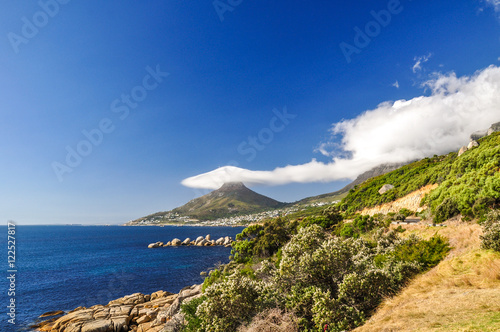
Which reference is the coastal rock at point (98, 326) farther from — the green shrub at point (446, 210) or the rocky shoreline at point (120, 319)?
the green shrub at point (446, 210)

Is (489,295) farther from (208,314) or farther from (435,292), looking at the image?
(208,314)

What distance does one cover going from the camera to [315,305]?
10.2 m

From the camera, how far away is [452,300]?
9.30 meters

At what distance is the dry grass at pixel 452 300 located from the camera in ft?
24.1

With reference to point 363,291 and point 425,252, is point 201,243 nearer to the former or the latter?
point 425,252

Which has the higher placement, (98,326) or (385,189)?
(385,189)

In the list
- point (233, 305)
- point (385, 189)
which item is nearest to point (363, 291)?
point (233, 305)

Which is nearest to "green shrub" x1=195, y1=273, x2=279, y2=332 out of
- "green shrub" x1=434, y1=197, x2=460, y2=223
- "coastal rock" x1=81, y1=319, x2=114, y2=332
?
"coastal rock" x1=81, y1=319, x2=114, y2=332

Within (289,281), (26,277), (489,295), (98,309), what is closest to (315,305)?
(289,281)

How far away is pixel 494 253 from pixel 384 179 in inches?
2230

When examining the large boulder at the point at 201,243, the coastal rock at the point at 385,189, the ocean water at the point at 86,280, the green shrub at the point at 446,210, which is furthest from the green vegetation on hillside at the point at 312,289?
the large boulder at the point at 201,243

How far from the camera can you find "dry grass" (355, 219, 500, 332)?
24.1ft

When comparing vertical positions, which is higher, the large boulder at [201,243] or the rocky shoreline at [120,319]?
the rocky shoreline at [120,319]

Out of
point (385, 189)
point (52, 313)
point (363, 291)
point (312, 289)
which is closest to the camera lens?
point (312, 289)
